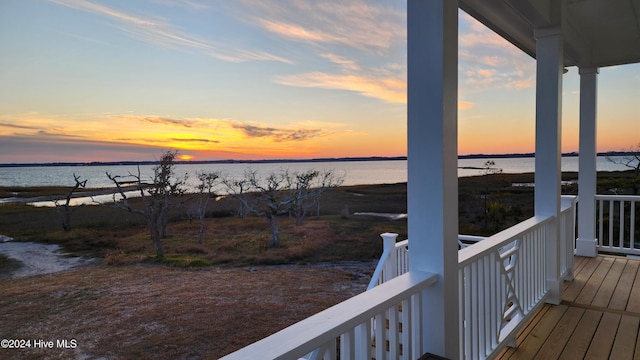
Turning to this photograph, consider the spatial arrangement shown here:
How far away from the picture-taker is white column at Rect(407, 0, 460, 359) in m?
1.41

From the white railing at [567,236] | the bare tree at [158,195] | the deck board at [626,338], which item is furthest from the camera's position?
the bare tree at [158,195]

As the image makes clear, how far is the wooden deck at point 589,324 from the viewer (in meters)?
2.26

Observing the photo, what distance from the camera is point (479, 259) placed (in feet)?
6.29

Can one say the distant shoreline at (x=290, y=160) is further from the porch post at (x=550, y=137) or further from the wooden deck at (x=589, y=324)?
the porch post at (x=550, y=137)

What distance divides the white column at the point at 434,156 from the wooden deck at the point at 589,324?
1141mm

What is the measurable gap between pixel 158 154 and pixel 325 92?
5.09 meters

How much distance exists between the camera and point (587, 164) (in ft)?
15.1

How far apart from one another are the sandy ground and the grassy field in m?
0.10

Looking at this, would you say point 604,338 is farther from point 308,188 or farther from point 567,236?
point 308,188

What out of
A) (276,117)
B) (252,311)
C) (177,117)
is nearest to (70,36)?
(177,117)

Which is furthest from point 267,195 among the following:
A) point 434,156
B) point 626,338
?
point 434,156

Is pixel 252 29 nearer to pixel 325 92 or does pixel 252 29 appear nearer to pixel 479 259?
pixel 325 92

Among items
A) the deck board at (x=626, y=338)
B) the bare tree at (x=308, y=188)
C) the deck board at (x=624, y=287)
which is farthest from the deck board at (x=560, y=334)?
the bare tree at (x=308, y=188)

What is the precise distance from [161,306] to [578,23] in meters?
7.46
